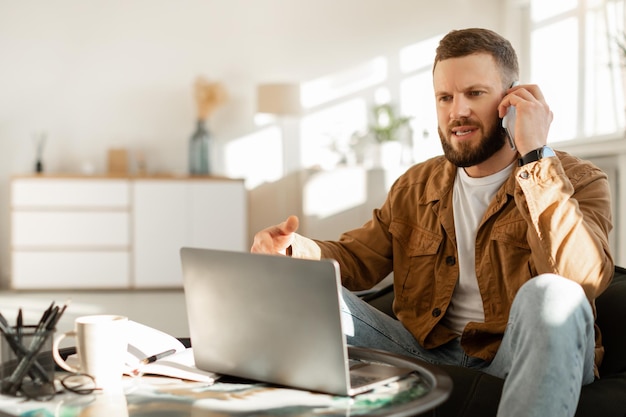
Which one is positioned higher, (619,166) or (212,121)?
(212,121)

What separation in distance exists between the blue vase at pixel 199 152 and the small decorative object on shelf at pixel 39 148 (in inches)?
49.2

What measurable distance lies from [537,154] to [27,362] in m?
1.13

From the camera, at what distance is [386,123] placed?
23.3 feet

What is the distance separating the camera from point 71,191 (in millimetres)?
6418

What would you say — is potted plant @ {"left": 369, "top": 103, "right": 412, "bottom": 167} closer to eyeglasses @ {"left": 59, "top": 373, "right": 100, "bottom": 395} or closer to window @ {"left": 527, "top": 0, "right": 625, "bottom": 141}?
window @ {"left": 527, "top": 0, "right": 625, "bottom": 141}

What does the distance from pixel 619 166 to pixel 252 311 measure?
3.72 meters

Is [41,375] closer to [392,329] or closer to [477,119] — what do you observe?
[392,329]

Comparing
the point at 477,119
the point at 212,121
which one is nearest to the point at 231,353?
the point at 477,119

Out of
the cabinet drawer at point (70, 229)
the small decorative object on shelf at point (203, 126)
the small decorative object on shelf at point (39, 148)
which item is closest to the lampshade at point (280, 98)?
the small decorative object on shelf at point (203, 126)

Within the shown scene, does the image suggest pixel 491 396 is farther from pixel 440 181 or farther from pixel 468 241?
pixel 440 181

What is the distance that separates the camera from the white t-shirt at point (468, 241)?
1.91 meters

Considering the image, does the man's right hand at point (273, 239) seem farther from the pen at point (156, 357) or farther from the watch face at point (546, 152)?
the watch face at point (546, 152)

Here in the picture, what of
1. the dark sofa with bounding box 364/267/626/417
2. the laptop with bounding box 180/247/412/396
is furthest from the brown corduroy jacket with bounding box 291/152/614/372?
the laptop with bounding box 180/247/412/396

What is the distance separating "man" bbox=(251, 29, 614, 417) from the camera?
1.62 metres
